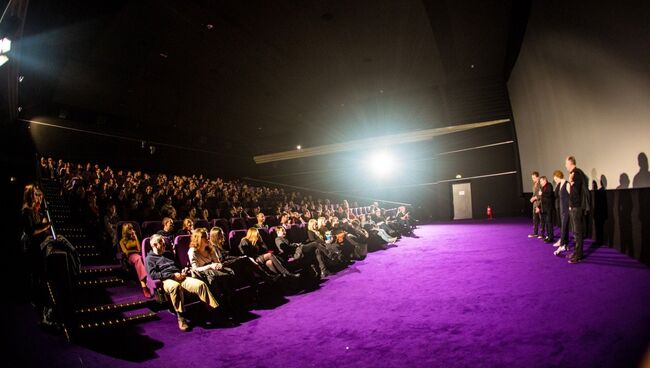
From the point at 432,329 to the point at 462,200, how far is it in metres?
11.5

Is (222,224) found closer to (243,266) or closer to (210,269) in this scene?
(243,266)

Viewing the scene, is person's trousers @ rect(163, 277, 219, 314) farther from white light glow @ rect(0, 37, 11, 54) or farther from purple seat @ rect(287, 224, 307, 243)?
white light glow @ rect(0, 37, 11, 54)

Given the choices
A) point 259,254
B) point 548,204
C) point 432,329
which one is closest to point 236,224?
point 259,254

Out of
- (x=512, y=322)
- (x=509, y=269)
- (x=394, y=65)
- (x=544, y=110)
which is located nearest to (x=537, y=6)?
(x=544, y=110)

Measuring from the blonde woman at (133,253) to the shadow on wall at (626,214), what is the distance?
18.6ft

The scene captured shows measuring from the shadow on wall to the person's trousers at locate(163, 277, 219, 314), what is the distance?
471 centimetres

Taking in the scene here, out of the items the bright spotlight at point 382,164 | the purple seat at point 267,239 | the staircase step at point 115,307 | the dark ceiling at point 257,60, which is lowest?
the staircase step at point 115,307

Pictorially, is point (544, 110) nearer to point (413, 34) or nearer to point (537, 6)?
point (537, 6)

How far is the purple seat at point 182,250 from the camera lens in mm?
4156

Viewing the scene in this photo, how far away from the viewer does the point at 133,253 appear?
4246mm

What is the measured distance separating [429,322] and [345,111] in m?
9.96

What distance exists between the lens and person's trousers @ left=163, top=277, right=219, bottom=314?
3.30 meters

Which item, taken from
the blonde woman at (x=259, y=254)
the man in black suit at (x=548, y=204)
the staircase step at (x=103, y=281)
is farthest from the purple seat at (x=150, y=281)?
the man in black suit at (x=548, y=204)

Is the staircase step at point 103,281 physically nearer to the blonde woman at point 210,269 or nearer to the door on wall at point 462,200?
the blonde woman at point 210,269
